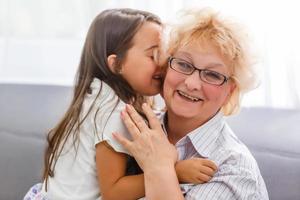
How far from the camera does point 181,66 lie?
4.86 ft

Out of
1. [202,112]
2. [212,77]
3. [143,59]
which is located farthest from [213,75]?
[143,59]

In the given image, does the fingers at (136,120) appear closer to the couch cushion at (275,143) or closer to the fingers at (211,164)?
the fingers at (211,164)

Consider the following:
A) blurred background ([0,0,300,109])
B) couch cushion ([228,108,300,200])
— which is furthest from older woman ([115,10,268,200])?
blurred background ([0,0,300,109])

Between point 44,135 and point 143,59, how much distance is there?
735 mm

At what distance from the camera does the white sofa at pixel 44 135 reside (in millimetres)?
1747

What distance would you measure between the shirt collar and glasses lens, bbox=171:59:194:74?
182 millimetres

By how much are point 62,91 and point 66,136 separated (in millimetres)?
Answer: 766

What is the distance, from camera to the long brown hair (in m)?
1.56

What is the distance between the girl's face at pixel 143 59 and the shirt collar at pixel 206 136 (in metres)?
0.21

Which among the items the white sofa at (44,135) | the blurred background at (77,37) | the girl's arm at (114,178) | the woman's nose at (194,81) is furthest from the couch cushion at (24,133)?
the woman's nose at (194,81)

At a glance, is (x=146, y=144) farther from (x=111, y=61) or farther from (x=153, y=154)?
(x=111, y=61)

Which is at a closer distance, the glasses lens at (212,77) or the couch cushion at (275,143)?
the glasses lens at (212,77)

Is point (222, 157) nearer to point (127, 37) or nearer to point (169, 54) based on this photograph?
point (169, 54)

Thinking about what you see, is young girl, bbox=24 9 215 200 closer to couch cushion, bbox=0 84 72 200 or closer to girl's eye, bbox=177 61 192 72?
girl's eye, bbox=177 61 192 72
